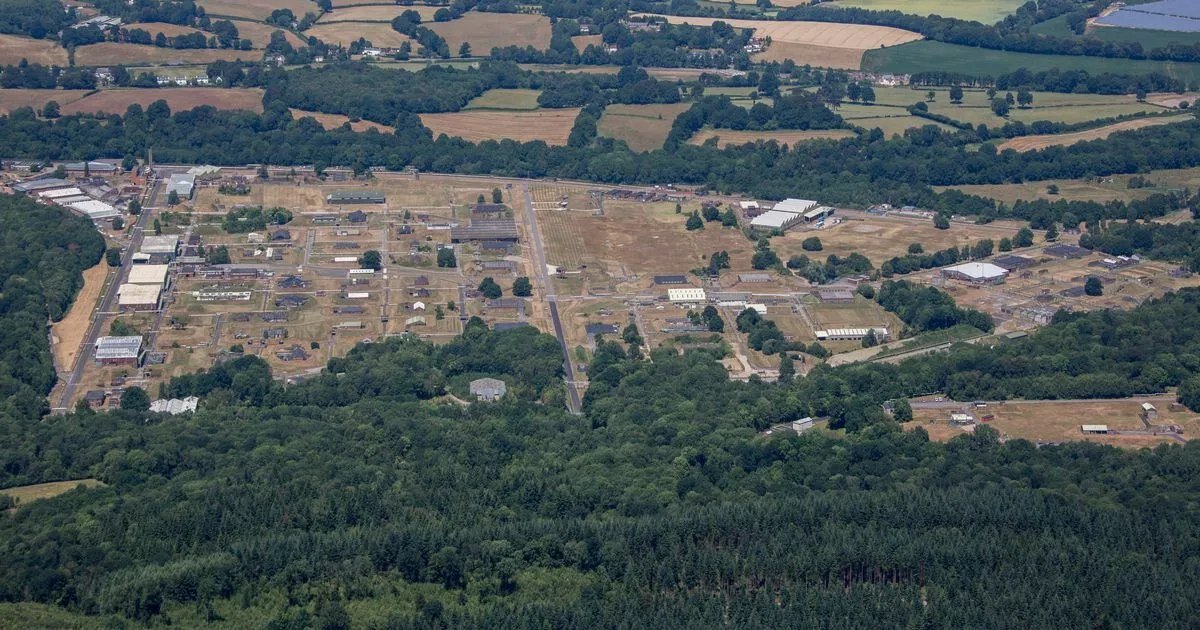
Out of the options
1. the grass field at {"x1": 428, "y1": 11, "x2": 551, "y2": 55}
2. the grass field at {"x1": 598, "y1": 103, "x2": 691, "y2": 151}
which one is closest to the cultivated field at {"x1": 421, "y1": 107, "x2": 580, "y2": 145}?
the grass field at {"x1": 598, "y1": 103, "x2": 691, "y2": 151}

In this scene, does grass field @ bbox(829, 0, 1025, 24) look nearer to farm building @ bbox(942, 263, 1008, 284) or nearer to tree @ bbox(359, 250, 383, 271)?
farm building @ bbox(942, 263, 1008, 284)

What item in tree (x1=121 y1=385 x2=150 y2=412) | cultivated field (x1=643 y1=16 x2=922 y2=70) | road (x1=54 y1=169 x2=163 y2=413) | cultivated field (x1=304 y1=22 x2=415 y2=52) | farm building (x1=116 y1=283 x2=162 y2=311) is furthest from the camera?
cultivated field (x1=304 y1=22 x2=415 y2=52)

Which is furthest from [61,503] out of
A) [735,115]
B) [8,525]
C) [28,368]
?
[735,115]

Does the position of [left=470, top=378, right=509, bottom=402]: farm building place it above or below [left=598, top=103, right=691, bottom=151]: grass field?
below

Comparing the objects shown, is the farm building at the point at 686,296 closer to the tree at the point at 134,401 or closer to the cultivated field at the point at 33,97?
the tree at the point at 134,401

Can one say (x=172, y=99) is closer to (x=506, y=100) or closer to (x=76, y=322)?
(x=506, y=100)

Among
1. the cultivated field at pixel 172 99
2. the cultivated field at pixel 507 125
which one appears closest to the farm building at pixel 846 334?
the cultivated field at pixel 507 125

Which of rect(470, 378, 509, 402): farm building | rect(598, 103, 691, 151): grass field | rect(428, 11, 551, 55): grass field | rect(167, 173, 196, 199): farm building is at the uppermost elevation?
rect(428, 11, 551, 55): grass field
